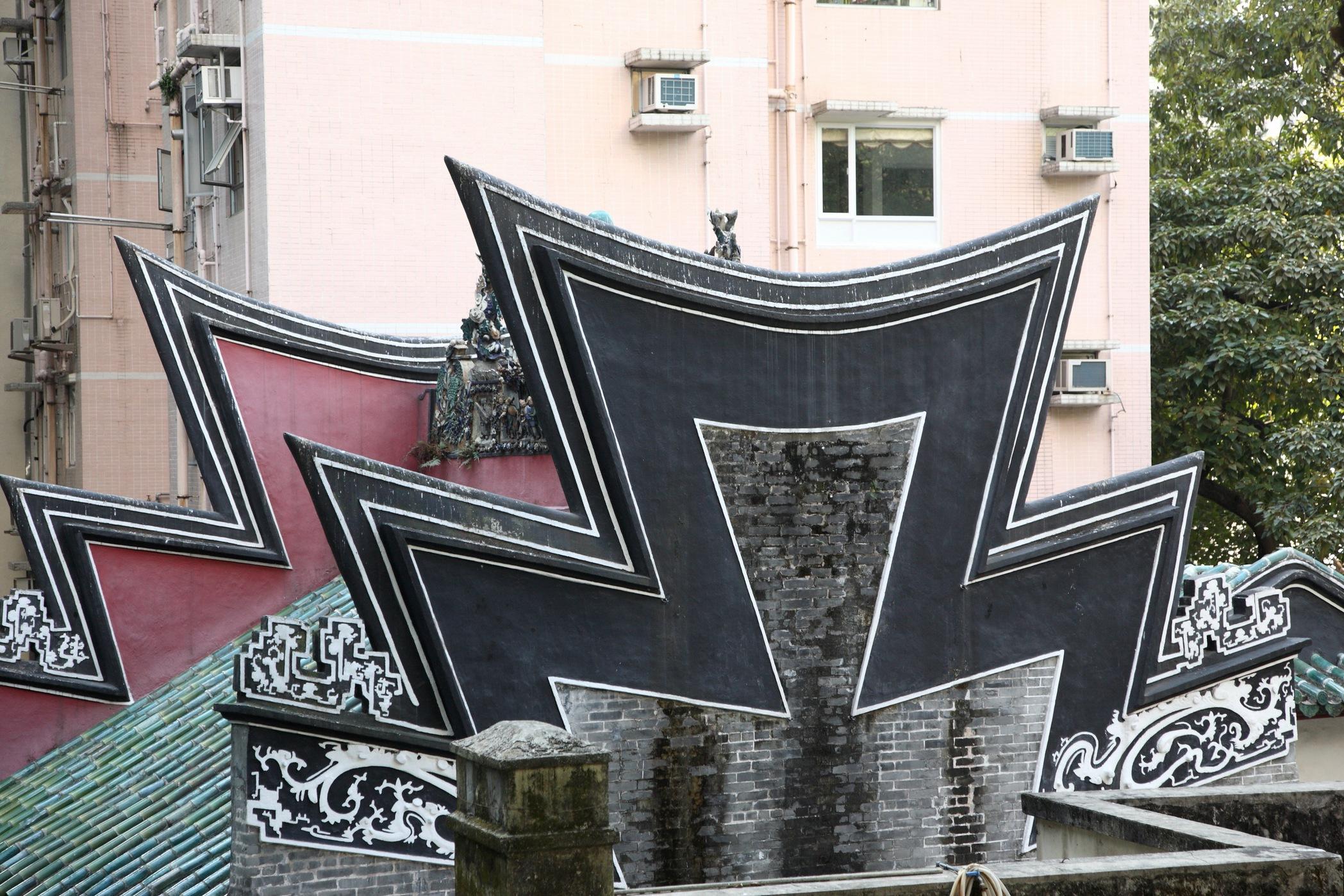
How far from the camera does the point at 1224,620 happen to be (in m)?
11.0

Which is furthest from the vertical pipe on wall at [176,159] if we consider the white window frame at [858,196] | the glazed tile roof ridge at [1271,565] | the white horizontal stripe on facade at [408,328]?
the glazed tile roof ridge at [1271,565]

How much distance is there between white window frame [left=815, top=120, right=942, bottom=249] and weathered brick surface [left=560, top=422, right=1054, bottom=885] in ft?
32.8

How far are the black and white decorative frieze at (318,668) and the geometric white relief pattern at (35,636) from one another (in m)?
4.15

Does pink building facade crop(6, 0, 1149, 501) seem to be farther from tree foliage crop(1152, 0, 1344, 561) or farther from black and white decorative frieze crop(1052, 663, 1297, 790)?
black and white decorative frieze crop(1052, 663, 1297, 790)

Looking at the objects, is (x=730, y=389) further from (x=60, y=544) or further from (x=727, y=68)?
(x=727, y=68)

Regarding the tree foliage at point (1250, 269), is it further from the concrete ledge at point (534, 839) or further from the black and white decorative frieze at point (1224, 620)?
the concrete ledge at point (534, 839)

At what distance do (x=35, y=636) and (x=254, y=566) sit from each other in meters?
1.75

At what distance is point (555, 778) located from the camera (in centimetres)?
605

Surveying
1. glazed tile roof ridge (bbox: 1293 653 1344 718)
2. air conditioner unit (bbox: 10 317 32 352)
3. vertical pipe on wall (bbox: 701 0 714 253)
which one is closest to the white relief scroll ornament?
glazed tile roof ridge (bbox: 1293 653 1344 718)

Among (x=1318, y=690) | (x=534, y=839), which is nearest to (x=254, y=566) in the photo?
(x=534, y=839)

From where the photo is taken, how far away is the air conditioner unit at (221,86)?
54.6 feet

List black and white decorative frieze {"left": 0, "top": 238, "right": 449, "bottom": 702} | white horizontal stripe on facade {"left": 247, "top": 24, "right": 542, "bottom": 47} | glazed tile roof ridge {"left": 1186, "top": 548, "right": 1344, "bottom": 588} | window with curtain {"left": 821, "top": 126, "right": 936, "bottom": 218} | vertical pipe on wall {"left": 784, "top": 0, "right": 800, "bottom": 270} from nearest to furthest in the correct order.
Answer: black and white decorative frieze {"left": 0, "top": 238, "right": 449, "bottom": 702}
glazed tile roof ridge {"left": 1186, "top": 548, "right": 1344, "bottom": 588}
white horizontal stripe on facade {"left": 247, "top": 24, "right": 542, "bottom": 47}
vertical pipe on wall {"left": 784, "top": 0, "right": 800, "bottom": 270}
window with curtain {"left": 821, "top": 126, "right": 936, "bottom": 218}

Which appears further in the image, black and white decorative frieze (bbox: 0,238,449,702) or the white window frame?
the white window frame

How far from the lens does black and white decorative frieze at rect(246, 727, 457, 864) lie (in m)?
8.74
